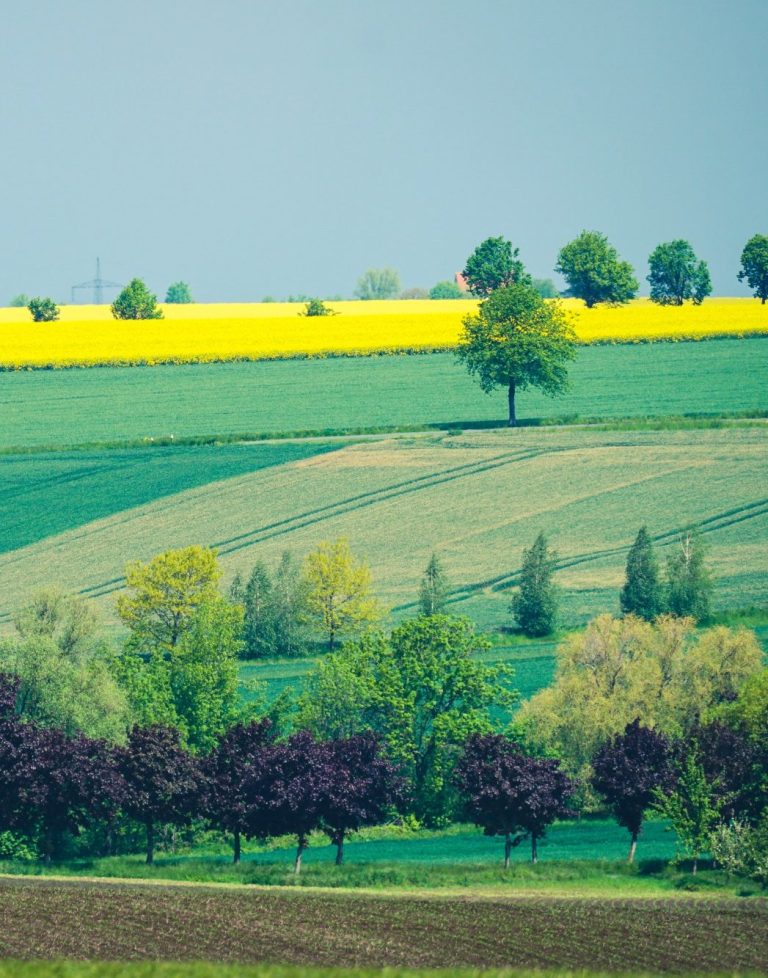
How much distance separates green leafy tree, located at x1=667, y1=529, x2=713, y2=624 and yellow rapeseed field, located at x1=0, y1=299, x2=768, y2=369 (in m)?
53.2

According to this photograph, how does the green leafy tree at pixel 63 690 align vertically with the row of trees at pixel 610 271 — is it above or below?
below

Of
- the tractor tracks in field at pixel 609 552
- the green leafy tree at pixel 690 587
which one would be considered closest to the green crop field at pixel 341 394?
the tractor tracks in field at pixel 609 552

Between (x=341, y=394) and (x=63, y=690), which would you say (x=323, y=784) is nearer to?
(x=63, y=690)

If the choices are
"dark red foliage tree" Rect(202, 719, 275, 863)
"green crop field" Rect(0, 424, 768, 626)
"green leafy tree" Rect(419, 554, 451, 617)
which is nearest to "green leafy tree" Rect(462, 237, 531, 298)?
Result: "green crop field" Rect(0, 424, 768, 626)

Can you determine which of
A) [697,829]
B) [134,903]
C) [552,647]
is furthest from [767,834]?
[552,647]

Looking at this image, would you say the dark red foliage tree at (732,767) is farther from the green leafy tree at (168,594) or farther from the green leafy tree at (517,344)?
the green leafy tree at (517,344)

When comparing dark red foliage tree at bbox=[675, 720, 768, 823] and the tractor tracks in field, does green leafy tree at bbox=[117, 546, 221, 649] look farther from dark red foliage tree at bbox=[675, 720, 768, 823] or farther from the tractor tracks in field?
dark red foliage tree at bbox=[675, 720, 768, 823]

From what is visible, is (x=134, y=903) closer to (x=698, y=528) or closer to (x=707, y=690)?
(x=707, y=690)

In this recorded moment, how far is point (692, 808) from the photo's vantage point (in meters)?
69.1

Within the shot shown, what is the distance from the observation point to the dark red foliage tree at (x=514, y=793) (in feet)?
229

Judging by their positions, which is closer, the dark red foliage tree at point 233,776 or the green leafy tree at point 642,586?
the dark red foliage tree at point 233,776

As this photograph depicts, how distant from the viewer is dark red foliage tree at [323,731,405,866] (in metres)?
70.1

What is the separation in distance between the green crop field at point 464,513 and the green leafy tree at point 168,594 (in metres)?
5.38

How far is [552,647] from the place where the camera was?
305ft
